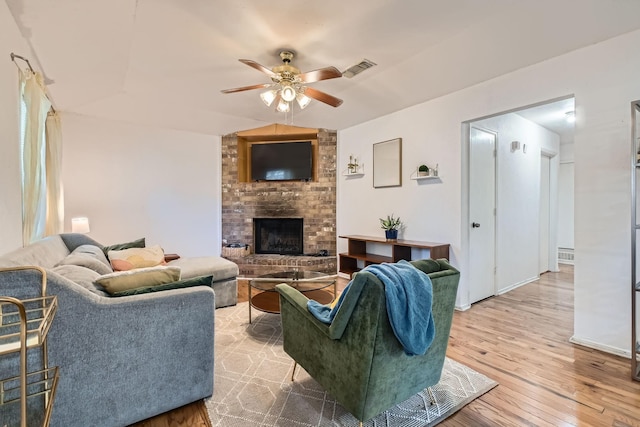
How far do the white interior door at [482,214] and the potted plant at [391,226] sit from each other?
0.91m

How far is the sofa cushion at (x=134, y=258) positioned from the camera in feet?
9.43

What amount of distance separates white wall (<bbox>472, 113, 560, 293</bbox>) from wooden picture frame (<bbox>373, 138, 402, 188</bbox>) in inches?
40.0

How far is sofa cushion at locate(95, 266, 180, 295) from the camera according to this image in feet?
5.37

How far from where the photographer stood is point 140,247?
344 cm

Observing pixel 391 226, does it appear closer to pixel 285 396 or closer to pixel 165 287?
pixel 285 396

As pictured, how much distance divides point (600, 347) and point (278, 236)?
4.28 meters

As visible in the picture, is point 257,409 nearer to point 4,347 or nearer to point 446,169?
point 4,347

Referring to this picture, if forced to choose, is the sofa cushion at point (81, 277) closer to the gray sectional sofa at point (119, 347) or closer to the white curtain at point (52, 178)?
the gray sectional sofa at point (119, 347)

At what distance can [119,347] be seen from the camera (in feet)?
4.79

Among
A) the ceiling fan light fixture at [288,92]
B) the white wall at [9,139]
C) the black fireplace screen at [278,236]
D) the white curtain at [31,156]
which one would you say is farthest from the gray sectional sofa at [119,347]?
the black fireplace screen at [278,236]

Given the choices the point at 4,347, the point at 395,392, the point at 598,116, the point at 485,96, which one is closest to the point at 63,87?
the point at 4,347

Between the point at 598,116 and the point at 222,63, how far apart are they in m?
3.47

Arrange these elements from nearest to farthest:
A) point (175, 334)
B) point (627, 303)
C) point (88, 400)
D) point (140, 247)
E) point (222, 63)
A: 1. point (88, 400)
2. point (175, 334)
3. point (627, 303)
4. point (222, 63)
5. point (140, 247)

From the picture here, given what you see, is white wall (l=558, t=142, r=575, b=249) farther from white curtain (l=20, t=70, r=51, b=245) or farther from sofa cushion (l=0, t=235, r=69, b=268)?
white curtain (l=20, t=70, r=51, b=245)
